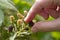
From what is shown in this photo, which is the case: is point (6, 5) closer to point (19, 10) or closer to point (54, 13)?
point (19, 10)

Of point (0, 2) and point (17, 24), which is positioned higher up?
point (0, 2)

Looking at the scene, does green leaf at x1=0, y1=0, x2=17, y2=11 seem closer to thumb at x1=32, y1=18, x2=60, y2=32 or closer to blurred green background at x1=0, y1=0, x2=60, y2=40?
blurred green background at x1=0, y1=0, x2=60, y2=40

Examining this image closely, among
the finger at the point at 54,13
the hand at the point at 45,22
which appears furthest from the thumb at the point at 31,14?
→ the finger at the point at 54,13

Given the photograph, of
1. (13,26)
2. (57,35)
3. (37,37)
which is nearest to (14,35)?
(13,26)

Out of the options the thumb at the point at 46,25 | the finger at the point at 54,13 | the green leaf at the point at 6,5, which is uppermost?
the green leaf at the point at 6,5

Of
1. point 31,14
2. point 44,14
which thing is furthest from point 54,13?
point 31,14

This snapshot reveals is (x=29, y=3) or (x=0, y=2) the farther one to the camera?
(x=29, y=3)

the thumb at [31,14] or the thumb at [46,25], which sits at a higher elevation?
the thumb at [31,14]

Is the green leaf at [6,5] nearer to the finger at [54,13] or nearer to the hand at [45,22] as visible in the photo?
the hand at [45,22]

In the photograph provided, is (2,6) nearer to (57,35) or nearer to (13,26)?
(13,26)

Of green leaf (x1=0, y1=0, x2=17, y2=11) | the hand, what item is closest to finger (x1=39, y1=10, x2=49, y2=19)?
the hand

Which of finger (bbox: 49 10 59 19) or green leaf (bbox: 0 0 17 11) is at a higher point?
green leaf (bbox: 0 0 17 11)
